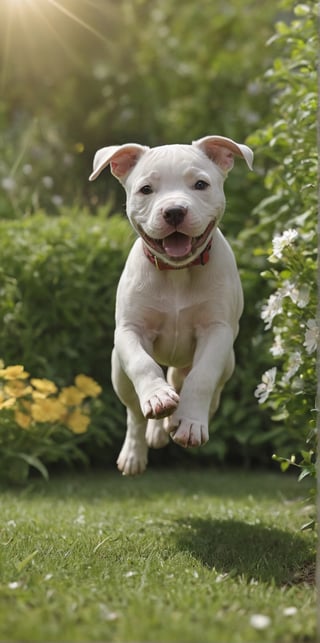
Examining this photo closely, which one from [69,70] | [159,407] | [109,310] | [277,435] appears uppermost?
[69,70]

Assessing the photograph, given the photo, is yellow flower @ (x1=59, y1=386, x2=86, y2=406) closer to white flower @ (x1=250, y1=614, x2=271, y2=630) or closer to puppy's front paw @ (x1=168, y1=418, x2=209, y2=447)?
puppy's front paw @ (x1=168, y1=418, x2=209, y2=447)

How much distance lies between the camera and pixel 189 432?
111 inches

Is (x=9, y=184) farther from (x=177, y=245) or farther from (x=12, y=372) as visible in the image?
(x=177, y=245)

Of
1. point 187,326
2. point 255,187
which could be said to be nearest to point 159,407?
point 187,326

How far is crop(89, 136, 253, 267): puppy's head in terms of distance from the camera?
114 inches

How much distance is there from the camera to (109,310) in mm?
5910

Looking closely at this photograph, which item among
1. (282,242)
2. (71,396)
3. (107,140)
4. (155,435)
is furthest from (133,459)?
(107,140)

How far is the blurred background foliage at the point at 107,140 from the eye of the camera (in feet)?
18.6

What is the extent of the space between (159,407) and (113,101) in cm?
783

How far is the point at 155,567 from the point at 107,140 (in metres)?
7.59

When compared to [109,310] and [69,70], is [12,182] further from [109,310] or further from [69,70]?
[69,70]

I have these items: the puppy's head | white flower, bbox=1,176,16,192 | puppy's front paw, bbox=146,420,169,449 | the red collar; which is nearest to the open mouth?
the puppy's head

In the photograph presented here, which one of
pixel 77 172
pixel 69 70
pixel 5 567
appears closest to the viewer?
pixel 5 567

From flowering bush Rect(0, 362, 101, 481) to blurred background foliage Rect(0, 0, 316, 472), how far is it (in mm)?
394
